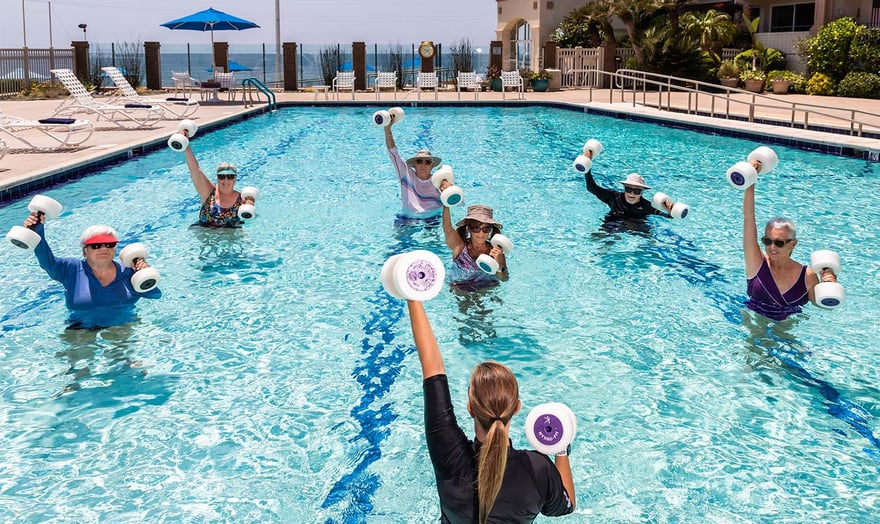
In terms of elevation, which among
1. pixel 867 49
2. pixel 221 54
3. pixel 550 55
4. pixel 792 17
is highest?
pixel 792 17

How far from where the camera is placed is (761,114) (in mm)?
17812

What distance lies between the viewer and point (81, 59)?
26.2 metres

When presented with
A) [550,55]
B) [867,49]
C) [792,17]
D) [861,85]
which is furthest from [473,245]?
[792,17]

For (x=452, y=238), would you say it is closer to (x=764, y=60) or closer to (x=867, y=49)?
(x=867, y=49)

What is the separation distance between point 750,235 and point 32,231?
14.1 feet

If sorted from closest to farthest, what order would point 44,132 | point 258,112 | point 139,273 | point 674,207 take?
point 139,273, point 674,207, point 44,132, point 258,112

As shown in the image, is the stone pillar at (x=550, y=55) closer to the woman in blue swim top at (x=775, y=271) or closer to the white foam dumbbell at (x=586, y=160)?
the white foam dumbbell at (x=586, y=160)

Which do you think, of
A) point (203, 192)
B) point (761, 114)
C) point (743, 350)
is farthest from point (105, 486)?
point (761, 114)

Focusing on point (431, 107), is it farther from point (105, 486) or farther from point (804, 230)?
point (105, 486)

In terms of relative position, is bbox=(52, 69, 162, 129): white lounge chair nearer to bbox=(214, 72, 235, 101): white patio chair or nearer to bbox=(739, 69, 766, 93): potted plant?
bbox=(214, 72, 235, 101): white patio chair

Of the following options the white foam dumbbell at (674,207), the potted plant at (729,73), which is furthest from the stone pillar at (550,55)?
the white foam dumbbell at (674,207)

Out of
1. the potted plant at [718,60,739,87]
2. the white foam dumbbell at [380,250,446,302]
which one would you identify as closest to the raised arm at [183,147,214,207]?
the white foam dumbbell at [380,250,446,302]

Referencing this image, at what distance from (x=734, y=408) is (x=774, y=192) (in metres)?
6.92

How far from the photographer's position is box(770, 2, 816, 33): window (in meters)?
29.1
